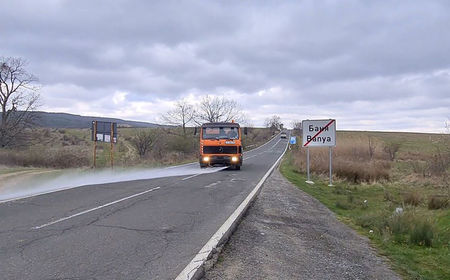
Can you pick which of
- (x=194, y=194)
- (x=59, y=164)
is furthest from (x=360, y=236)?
(x=59, y=164)

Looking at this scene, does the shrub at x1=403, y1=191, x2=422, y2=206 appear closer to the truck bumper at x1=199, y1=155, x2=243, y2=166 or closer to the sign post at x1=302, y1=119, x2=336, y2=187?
the sign post at x1=302, y1=119, x2=336, y2=187

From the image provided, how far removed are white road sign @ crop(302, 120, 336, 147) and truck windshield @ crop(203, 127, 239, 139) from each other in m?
6.22

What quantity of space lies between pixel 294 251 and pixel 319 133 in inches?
481

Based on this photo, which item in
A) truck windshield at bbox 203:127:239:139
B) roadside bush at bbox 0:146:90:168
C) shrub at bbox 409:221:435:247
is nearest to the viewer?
shrub at bbox 409:221:435:247

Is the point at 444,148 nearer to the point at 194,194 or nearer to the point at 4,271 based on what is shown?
the point at 194,194

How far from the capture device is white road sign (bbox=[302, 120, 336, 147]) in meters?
18.0

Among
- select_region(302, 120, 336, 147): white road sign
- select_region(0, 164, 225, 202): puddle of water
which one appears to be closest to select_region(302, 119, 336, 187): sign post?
select_region(302, 120, 336, 147): white road sign

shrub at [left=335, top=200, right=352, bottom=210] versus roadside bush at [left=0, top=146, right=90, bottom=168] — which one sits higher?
roadside bush at [left=0, top=146, right=90, bottom=168]

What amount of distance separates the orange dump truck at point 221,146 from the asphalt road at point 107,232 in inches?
430

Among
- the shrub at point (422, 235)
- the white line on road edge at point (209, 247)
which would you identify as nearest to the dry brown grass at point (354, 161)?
the shrub at point (422, 235)

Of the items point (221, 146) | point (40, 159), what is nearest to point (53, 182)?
point (221, 146)

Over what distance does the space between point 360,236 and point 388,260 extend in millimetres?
1893

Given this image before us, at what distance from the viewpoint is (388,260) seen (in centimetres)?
689

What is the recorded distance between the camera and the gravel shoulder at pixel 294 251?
538cm
